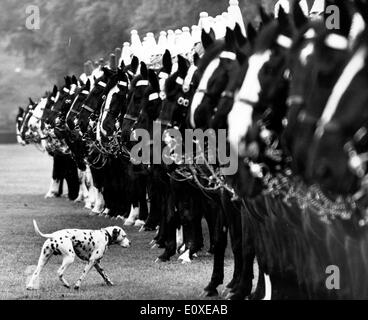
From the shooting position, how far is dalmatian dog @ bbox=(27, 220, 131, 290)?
1205 centimetres

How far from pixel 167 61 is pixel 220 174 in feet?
9.03

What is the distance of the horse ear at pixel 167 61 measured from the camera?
13427 millimetres

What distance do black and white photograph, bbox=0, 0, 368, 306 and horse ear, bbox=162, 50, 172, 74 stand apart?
0.06ft

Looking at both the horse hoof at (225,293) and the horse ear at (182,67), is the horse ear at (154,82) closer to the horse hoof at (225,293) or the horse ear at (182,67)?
the horse ear at (182,67)

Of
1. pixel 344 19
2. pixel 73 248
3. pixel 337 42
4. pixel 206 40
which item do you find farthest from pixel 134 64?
pixel 337 42

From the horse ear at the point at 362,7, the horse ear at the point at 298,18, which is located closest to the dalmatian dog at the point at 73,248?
the horse ear at the point at 298,18

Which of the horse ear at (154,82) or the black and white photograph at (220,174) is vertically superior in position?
the horse ear at (154,82)

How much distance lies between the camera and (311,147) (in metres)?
6.65

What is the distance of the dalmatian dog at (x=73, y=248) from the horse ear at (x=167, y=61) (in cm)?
188

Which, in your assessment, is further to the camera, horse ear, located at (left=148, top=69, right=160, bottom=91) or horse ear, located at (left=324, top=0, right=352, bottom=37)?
horse ear, located at (left=148, top=69, right=160, bottom=91)

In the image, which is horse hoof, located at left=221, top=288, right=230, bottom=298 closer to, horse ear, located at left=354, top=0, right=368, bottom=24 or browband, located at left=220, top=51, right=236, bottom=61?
browband, located at left=220, top=51, right=236, bottom=61

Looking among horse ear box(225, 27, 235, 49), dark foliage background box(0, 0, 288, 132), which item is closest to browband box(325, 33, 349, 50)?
horse ear box(225, 27, 235, 49)
